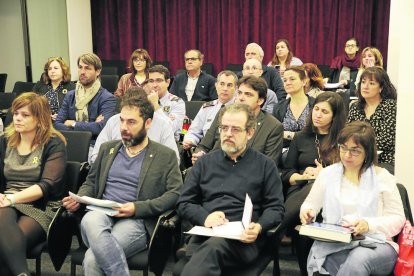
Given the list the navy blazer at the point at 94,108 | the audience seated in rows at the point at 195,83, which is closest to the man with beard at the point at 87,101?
the navy blazer at the point at 94,108

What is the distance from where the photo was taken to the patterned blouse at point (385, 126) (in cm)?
405

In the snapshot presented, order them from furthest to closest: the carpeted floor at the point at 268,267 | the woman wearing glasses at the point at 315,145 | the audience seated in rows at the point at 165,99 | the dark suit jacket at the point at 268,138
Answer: the audience seated in rows at the point at 165,99 < the dark suit jacket at the point at 268,138 < the carpeted floor at the point at 268,267 < the woman wearing glasses at the point at 315,145

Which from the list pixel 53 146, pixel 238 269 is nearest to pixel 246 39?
pixel 53 146

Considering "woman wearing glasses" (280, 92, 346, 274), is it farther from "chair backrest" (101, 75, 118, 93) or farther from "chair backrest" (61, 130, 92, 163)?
"chair backrest" (101, 75, 118, 93)

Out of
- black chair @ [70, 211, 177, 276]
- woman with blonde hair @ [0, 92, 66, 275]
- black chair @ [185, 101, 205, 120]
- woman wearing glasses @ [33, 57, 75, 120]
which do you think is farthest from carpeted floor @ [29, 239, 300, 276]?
woman wearing glasses @ [33, 57, 75, 120]

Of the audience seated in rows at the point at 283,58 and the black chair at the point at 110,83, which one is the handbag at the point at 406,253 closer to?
the audience seated in rows at the point at 283,58

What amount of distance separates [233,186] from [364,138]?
73 centimetres

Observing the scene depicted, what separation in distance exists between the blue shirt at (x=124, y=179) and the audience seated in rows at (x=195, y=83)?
313 cm

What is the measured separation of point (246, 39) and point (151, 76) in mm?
4985

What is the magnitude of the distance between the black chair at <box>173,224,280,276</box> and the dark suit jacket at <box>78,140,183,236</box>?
0.34m

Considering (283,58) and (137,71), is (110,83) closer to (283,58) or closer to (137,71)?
(137,71)

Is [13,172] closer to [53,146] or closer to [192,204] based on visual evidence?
[53,146]

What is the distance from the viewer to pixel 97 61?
4.87m

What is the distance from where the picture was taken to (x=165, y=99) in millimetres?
5047
